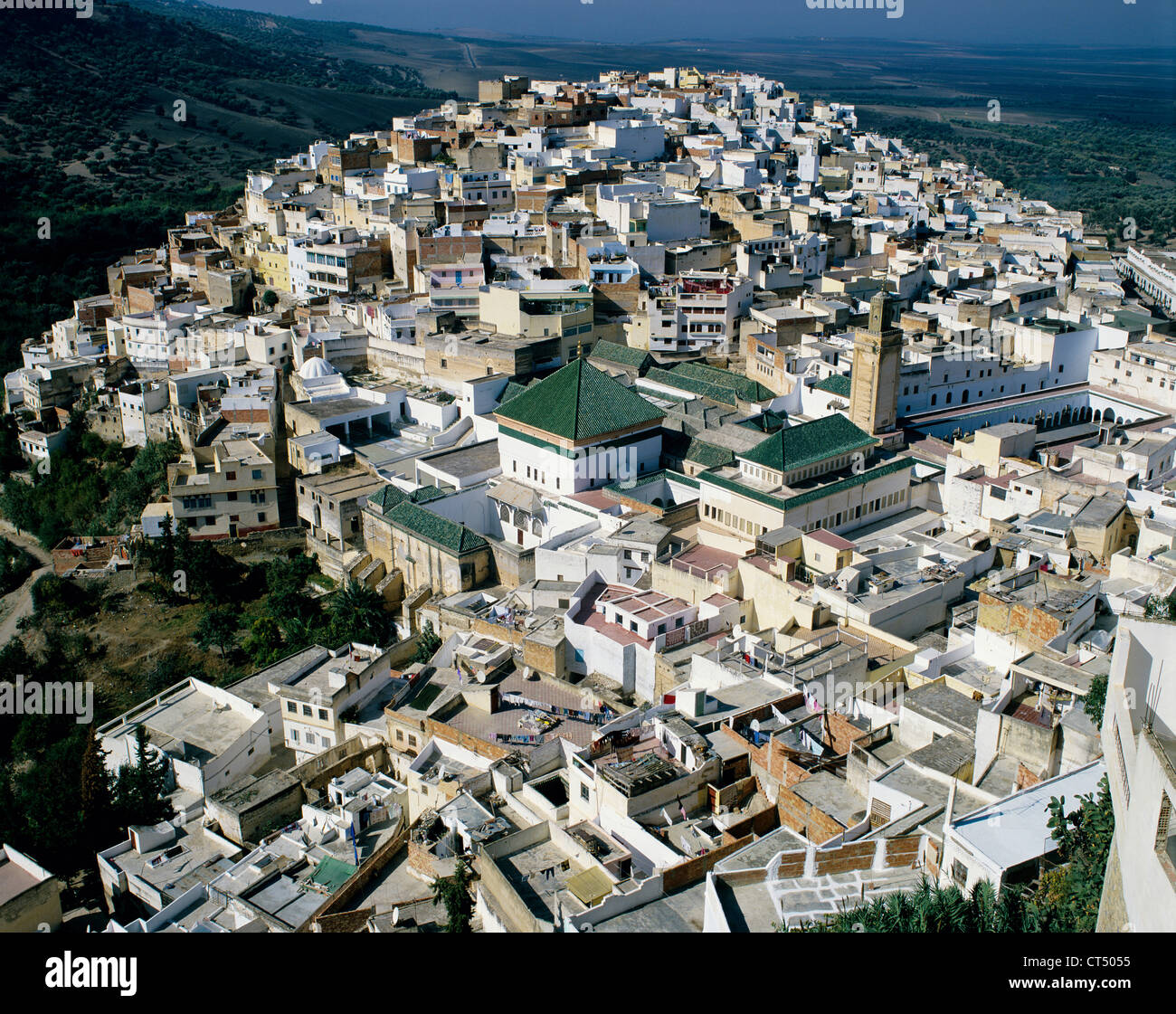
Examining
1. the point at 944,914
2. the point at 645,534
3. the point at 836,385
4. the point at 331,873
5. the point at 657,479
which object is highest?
the point at 836,385

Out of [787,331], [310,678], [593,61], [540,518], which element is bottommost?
[310,678]

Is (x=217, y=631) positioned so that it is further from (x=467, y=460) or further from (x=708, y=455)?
(x=708, y=455)

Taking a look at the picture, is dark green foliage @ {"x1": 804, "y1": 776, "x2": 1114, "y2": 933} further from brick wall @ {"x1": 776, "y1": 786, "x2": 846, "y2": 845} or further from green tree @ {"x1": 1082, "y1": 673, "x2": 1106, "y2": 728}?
brick wall @ {"x1": 776, "y1": 786, "x2": 846, "y2": 845}

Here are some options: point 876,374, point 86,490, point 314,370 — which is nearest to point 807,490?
point 876,374

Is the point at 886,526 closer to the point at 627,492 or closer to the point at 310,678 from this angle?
the point at 627,492

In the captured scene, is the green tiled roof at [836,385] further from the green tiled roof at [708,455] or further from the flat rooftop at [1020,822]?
the flat rooftop at [1020,822]

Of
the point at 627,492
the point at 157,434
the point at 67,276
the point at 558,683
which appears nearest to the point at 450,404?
the point at 627,492
